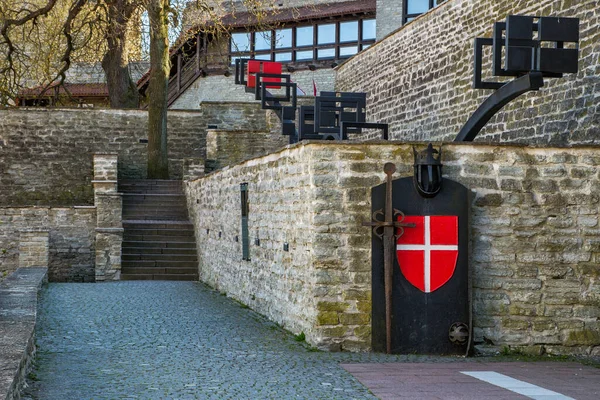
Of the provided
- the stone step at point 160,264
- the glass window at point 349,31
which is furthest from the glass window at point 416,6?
the stone step at point 160,264

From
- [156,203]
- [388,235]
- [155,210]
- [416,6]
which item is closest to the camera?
[388,235]

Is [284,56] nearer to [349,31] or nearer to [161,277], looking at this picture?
[349,31]

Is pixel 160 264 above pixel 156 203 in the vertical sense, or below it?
below

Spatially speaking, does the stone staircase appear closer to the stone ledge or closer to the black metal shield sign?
the stone ledge

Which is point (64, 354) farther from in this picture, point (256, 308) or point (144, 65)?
point (144, 65)

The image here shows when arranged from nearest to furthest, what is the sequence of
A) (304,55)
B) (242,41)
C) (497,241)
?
(497,241)
(304,55)
(242,41)

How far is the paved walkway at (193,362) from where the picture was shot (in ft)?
20.5

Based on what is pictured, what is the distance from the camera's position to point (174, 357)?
7.72 m

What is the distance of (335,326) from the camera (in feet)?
26.3

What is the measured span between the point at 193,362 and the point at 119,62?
20.0 meters

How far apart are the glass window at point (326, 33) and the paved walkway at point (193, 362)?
80.0ft

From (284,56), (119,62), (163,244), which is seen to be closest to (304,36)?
(284,56)

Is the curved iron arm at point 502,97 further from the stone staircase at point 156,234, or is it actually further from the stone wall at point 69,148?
the stone wall at point 69,148

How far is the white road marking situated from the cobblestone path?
0.94m
